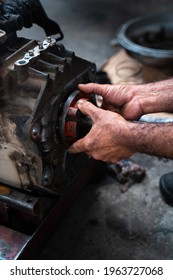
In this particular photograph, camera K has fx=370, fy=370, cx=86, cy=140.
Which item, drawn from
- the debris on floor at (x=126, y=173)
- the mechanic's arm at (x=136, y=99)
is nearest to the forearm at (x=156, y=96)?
the mechanic's arm at (x=136, y=99)

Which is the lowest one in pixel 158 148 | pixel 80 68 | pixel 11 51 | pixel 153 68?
pixel 153 68

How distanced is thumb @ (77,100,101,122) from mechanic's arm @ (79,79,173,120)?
0.18m

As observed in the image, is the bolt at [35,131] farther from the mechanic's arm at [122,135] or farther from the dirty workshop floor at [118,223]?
the dirty workshop floor at [118,223]

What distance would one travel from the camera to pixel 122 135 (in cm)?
106

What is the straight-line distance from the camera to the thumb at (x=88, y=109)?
1.08m

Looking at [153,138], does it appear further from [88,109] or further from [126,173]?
[126,173]

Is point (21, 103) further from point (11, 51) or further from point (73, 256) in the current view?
point (73, 256)

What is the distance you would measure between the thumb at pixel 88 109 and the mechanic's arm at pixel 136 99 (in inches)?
7.1

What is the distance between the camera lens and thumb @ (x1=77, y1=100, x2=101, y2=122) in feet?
3.54

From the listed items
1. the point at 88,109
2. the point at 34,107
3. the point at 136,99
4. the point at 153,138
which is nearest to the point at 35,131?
the point at 34,107

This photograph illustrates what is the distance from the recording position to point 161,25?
236cm

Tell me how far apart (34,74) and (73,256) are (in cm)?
71
